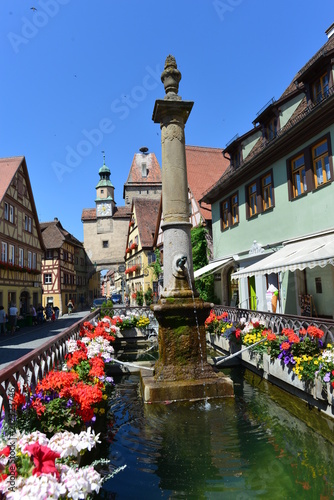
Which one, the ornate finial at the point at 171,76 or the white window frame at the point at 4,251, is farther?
the white window frame at the point at 4,251

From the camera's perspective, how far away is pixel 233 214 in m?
18.6

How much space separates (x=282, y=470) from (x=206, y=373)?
9.04 ft

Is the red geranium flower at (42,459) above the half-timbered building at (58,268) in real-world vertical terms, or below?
below

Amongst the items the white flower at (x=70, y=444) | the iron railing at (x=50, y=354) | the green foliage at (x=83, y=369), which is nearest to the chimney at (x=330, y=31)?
the iron railing at (x=50, y=354)

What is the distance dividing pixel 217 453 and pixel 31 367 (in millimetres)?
2362

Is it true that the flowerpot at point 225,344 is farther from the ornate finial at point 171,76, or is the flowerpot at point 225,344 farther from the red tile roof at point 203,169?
the red tile roof at point 203,169

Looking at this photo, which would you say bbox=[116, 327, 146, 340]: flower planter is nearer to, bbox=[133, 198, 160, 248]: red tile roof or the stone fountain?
the stone fountain

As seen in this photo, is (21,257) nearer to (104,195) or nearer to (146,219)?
(146,219)

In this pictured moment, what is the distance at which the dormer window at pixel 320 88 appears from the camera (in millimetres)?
11484

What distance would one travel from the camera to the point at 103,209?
209 feet

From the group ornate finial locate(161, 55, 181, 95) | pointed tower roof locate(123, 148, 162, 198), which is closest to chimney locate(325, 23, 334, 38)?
ornate finial locate(161, 55, 181, 95)

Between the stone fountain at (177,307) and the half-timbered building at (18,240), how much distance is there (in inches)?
744

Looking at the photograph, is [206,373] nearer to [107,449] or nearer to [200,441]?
[200,441]

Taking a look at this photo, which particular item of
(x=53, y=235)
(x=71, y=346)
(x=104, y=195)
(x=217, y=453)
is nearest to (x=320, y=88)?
(x=71, y=346)
